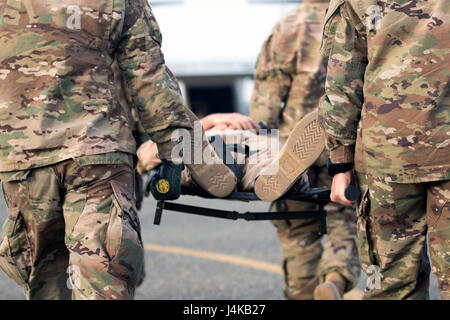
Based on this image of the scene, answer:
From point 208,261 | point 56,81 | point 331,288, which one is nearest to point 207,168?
point 56,81

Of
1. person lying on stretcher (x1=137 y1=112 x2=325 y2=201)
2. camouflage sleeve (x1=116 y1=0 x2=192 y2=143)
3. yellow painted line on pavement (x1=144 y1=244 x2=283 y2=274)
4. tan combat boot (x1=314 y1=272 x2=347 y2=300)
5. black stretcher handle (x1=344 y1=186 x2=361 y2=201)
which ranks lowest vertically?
yellow painted line on pavement (x1=144 y1=244 x2=283 y2=274)

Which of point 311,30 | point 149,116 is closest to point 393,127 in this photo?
point 149,116

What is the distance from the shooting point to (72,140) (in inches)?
110

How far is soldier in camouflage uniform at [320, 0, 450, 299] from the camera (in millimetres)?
2676

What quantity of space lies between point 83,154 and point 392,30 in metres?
1.35

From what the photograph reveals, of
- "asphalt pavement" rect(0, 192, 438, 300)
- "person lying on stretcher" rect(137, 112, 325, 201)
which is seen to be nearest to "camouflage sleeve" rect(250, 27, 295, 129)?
"person lying on stretcher" rect(137, 112, 325, 201)

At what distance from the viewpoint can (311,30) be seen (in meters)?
4.58

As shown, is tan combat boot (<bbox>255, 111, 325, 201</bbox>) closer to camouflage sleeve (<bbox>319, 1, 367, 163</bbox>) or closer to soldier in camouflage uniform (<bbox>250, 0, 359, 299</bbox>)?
camouflage sleeve (<bbox>319, 1, 367, 163</bbox>)

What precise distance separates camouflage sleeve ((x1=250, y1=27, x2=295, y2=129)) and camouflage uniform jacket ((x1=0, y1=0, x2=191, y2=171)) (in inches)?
76.9

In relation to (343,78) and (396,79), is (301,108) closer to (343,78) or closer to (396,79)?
(343,78)

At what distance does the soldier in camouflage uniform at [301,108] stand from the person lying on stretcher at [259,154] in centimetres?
50

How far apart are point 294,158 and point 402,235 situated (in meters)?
0.73
